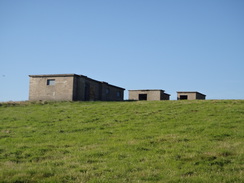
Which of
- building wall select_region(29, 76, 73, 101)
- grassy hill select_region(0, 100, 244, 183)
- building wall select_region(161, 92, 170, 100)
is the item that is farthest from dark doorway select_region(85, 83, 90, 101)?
grassy hill select_region(0, 100, 244, 183)

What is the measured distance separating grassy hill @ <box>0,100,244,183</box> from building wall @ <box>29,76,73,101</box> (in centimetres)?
2229

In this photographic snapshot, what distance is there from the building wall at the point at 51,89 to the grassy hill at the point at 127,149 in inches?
878

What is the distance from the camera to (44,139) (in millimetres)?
18734

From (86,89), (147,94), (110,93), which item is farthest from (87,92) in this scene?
(147,94)

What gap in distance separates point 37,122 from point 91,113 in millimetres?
5897

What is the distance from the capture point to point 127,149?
1464 centimetres

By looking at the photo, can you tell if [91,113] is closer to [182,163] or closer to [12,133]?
[12,133]

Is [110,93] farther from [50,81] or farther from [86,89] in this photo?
[50,81]

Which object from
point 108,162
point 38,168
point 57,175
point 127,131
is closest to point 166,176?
point 108,162

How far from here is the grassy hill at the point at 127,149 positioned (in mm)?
10758

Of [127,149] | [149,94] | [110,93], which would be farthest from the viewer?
[149,94]

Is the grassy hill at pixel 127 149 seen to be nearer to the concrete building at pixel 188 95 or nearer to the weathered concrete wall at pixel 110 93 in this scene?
the weathered concrete wall at pixel 110 93

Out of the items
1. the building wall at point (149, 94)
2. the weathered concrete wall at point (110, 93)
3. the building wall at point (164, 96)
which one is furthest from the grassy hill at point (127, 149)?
the building wall at point (164, 96)

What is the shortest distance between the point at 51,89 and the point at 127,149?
121ft
